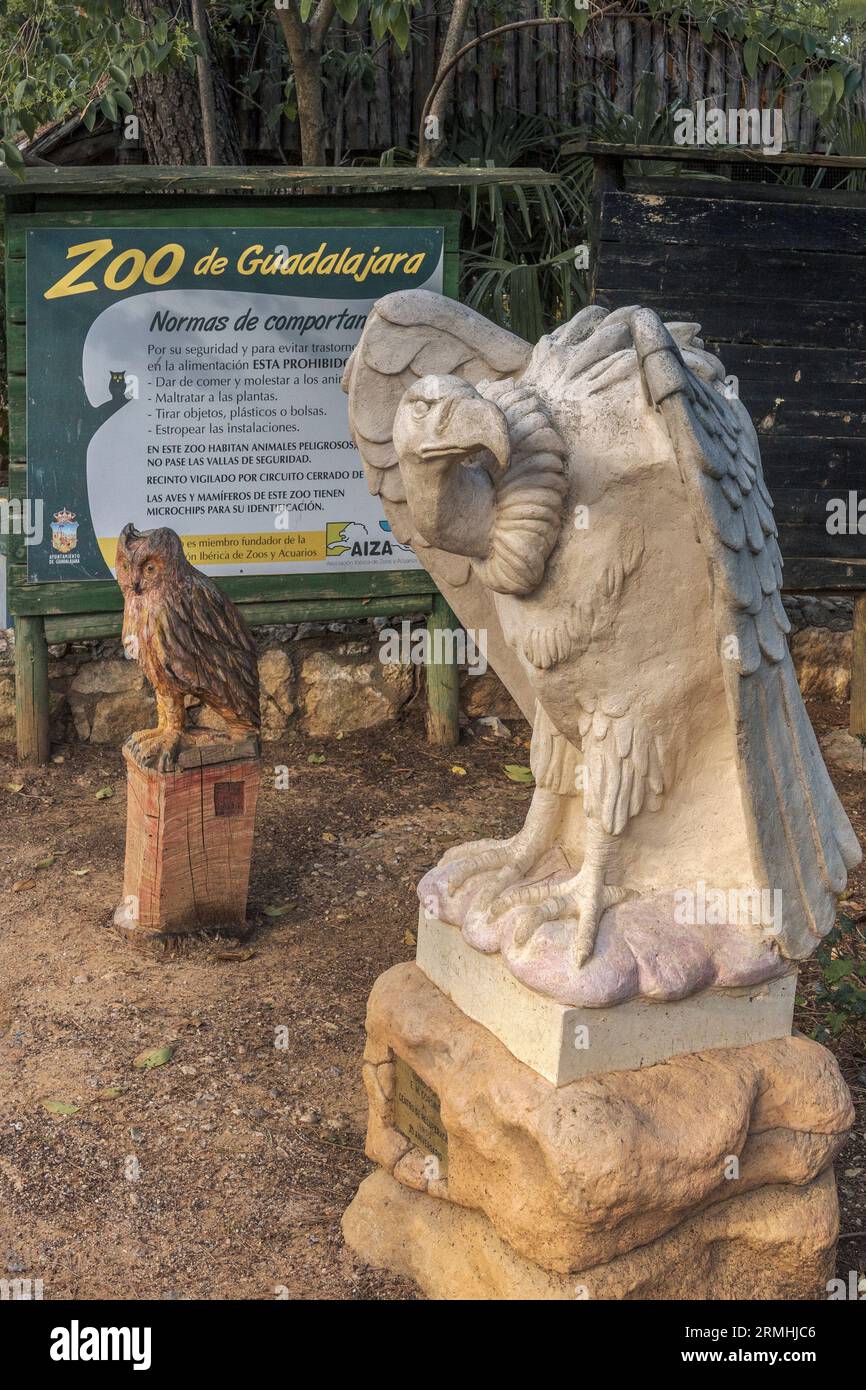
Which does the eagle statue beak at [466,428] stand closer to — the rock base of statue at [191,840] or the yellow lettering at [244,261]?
the rock base of statue at [191,840]

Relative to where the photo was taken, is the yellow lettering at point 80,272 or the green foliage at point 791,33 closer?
the green foliage at point 791,33

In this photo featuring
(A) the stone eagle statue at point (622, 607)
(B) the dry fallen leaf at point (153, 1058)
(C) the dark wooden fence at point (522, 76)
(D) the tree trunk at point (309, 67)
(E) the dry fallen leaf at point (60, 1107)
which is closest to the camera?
(A) the stone eagle statue at point (622, 607)

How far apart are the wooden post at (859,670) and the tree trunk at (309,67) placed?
3.06 meters

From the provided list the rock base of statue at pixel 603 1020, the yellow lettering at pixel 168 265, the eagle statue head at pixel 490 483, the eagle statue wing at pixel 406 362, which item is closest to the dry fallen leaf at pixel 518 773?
the yellow lettering at pixel 168 265

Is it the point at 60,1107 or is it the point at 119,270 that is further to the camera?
the point at 119,270

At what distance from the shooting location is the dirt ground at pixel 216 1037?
324 cm

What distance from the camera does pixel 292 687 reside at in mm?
6273

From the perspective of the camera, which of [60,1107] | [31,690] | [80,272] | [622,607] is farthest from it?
[31,690]

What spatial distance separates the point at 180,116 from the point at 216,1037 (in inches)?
172

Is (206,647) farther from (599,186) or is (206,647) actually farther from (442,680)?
(599,186)

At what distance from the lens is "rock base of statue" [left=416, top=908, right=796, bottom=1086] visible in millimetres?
2730

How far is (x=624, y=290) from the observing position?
562 cm

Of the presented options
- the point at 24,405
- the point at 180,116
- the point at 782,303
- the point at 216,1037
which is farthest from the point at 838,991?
the point at 180,116

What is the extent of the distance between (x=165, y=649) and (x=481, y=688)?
241 cm
